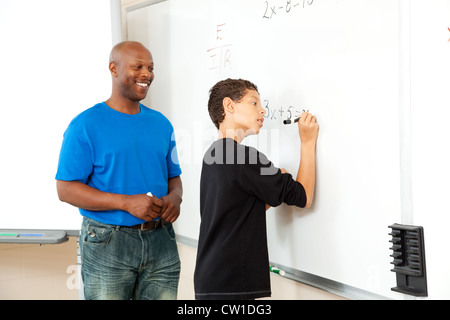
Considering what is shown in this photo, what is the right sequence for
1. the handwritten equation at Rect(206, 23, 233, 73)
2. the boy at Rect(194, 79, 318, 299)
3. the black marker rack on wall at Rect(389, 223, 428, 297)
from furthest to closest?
1. the handwritten equation at Rect(206, 23, 233, 73)
2. the boy at Rect(194, 79, 318, 299)
3. the black marker rack on wall at Rect(389, 223, 428, 297)

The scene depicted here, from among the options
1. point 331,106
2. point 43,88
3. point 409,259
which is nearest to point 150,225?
point 331,106

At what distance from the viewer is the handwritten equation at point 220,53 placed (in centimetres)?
181

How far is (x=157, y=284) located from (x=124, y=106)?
0.53 metres

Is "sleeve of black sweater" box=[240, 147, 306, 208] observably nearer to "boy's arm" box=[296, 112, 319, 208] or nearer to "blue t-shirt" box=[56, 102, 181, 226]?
"boy's arm" box=[296, 112, 319, 208]

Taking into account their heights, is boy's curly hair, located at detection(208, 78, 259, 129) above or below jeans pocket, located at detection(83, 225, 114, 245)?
above

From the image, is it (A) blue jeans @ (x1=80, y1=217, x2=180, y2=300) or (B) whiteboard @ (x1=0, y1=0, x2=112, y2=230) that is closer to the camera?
(A) blue jeans @ (x1=80, y1=217, x2=180, y2=300)

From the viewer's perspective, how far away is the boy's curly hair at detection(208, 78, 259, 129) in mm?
1476

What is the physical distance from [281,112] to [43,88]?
1033 mm

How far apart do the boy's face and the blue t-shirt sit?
0.28 metres

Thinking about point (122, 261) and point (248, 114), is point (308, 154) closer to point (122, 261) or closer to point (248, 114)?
point (248, 114)

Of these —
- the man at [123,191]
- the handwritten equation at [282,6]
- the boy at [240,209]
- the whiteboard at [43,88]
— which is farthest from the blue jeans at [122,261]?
the handwritten equation at [282,6]

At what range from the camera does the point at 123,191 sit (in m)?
1.53

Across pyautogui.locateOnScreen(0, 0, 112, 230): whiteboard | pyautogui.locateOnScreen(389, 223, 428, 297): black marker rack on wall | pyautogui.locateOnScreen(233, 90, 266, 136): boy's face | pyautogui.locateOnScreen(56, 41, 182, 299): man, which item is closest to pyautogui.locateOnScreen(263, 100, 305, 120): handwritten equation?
pyautogui.locateOnScreen(233, 90, 266, 136): boy's face

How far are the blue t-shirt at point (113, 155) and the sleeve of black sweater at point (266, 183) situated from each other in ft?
1.10
